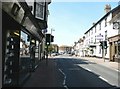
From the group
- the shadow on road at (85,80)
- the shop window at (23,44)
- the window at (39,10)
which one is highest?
the window at (39,10)

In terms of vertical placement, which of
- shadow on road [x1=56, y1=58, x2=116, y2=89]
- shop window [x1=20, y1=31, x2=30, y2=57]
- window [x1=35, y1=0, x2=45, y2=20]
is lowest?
shadow on road [x1=56, y1=58, x2=116, y2=89]

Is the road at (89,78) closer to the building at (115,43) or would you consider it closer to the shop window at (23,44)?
the shop window at (23,44)

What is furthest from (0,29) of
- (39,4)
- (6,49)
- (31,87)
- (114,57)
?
(114,57)

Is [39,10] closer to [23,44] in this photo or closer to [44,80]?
[44,80]

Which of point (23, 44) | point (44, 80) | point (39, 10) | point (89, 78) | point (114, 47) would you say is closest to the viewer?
point (23, 44)

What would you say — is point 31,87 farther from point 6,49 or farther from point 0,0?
point 0,0

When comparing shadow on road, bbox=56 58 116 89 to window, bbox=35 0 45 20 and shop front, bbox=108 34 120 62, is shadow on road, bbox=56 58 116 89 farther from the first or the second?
shop front, bbox=108 34 120 62

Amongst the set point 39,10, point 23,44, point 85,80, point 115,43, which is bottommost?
point 85,80

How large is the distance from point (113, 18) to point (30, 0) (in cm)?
2309

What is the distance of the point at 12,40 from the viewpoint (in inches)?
511

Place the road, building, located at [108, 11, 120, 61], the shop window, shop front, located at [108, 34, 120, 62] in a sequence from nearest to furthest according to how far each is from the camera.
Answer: the shop window
the road
building, located at [108, 11, 120, 61]
shop front, located at [108, 34, 120, 62]

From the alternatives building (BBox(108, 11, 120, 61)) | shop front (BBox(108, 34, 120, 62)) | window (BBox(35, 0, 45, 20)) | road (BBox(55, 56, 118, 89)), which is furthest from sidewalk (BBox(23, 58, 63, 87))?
shop front (BBox(108, 34, 120, 62))

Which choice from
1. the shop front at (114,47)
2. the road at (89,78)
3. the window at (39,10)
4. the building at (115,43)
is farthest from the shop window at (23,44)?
the shop front at (114,47)

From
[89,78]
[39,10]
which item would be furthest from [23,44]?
[39,10]
